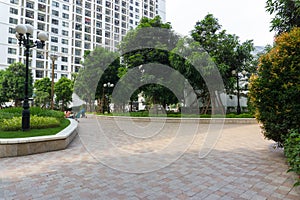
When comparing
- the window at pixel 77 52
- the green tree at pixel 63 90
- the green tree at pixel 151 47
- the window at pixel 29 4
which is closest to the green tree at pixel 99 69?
the green tree at pixel 151 47

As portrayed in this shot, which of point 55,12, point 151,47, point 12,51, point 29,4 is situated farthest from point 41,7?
point 151,47

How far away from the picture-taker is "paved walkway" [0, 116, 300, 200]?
3.02 metres

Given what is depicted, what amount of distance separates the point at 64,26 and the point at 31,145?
53.4 m

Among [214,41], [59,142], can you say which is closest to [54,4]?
[214,41]

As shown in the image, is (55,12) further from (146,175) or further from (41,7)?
(146,175)

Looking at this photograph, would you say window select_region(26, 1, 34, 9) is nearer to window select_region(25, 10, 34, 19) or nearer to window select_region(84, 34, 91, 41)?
window select_region(25, 10, 34, 19)

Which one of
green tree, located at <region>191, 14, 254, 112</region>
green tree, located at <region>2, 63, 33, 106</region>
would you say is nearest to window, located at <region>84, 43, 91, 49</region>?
green tree, located at <region>2, 63, 33, 106</region>

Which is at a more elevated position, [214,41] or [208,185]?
[214,41]

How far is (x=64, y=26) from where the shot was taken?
50.7 meters

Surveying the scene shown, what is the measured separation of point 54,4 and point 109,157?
56.0 meters

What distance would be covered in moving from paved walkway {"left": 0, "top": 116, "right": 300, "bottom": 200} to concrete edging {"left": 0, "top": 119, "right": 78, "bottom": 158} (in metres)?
A: 0.29

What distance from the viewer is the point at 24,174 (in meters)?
3.87

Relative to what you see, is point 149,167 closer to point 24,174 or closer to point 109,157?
point 109,157

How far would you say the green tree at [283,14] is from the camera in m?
5.26
